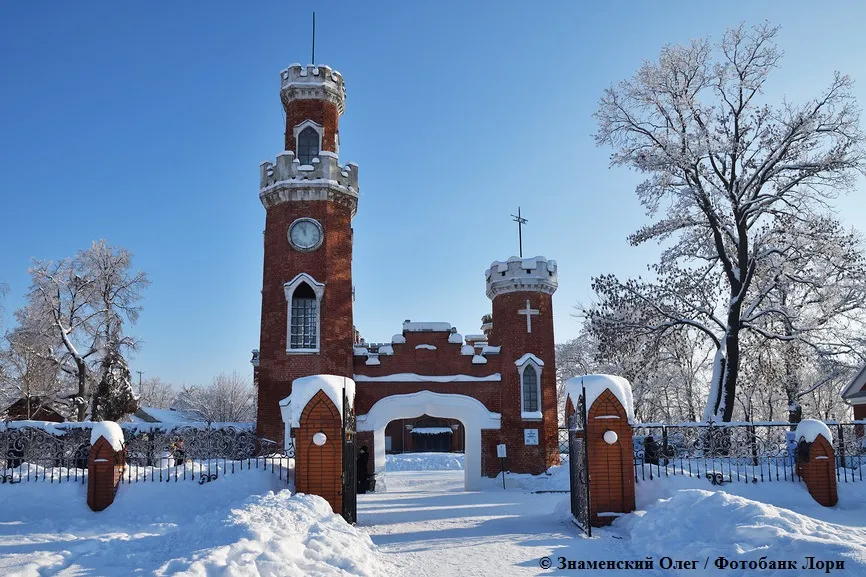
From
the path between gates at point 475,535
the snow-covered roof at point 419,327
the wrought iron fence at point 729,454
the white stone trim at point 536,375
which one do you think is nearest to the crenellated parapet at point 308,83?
the snow-covered roof at point 419,327

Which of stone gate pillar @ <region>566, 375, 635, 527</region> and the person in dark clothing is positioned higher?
stone gate pillar @ <region>566, 375, 635, 527</region>

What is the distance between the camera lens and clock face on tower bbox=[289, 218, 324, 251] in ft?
67.6

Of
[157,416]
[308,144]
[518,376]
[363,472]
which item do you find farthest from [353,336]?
[157,416]

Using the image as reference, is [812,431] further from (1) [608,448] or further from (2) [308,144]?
(2) [308,144]

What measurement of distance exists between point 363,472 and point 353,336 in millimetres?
4302

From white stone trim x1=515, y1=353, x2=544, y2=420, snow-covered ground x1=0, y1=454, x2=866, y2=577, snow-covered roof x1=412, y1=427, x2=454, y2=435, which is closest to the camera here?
snow-covered ground x1=0, y1=454, x2=866, y2=577

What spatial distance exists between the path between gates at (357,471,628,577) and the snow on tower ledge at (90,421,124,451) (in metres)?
4.35

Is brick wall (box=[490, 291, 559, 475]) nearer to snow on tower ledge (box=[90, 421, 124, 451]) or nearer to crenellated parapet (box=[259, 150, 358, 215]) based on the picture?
crenellated parapet (box=[259, 150, 358, 215])

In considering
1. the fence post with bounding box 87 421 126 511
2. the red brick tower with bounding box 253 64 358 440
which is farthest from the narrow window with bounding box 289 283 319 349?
the fence post with bounding box 87 421 126 511

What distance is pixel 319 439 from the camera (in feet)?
36.4

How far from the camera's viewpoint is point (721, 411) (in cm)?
1872

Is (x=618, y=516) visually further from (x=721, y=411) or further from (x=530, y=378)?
(x=530, y=378)

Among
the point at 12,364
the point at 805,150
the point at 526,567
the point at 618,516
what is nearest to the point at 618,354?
the point at 805,150

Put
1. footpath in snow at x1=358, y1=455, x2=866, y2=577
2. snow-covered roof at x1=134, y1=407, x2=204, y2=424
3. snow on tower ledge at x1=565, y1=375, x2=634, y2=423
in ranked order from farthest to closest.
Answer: snow-covered roof at x1=134, y1=407, x2=204, y2=424 < snow on tower ledge at x1=565, y1=375, x2=634, y2=423 < footpath in snow at x1=358, y1=455, x2=866, y2=577
